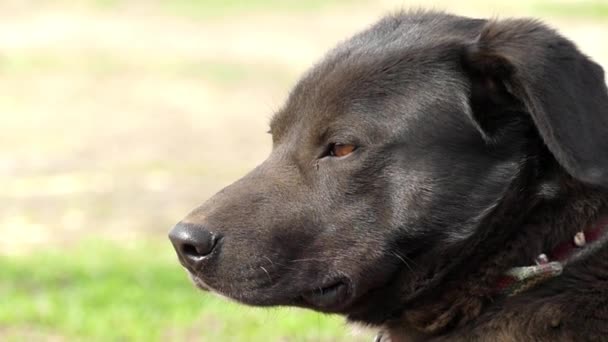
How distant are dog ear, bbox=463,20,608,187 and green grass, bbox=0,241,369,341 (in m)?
1.96

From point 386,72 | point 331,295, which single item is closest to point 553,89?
point 386,72

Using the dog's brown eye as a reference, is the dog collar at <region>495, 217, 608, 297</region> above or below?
below

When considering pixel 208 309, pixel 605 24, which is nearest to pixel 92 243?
pixel 208 309

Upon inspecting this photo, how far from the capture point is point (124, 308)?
724 centimetres

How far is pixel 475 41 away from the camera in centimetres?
383

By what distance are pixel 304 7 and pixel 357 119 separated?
69.3ft

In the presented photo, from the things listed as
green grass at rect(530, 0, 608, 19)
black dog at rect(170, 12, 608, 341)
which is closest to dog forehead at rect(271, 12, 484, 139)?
black dog at rect(170, 12, 608, 341)

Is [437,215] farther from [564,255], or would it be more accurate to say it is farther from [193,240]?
[193,240]

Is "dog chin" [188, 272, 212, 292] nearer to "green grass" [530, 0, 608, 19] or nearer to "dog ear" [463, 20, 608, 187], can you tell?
"dog ear" [463, 20, 608, 187]

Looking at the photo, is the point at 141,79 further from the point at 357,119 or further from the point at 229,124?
the point at 357,119

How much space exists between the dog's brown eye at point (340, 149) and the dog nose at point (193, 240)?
19.8 inches

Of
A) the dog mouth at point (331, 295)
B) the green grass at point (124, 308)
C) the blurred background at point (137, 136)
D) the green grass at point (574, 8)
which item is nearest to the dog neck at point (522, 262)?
the dog mouth at point (331, 295)

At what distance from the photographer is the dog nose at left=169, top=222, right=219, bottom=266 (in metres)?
3.69

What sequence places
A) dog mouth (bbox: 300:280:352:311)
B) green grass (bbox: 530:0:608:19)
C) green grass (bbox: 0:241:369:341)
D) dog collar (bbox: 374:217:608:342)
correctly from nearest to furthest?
dog collar (bbox: 374:217:608:342) → dog mouth (bbox: 300:280:352:311) → green grass (bbox: 0:241:369:341) → green grass (bbox: 530:0:608:19)
